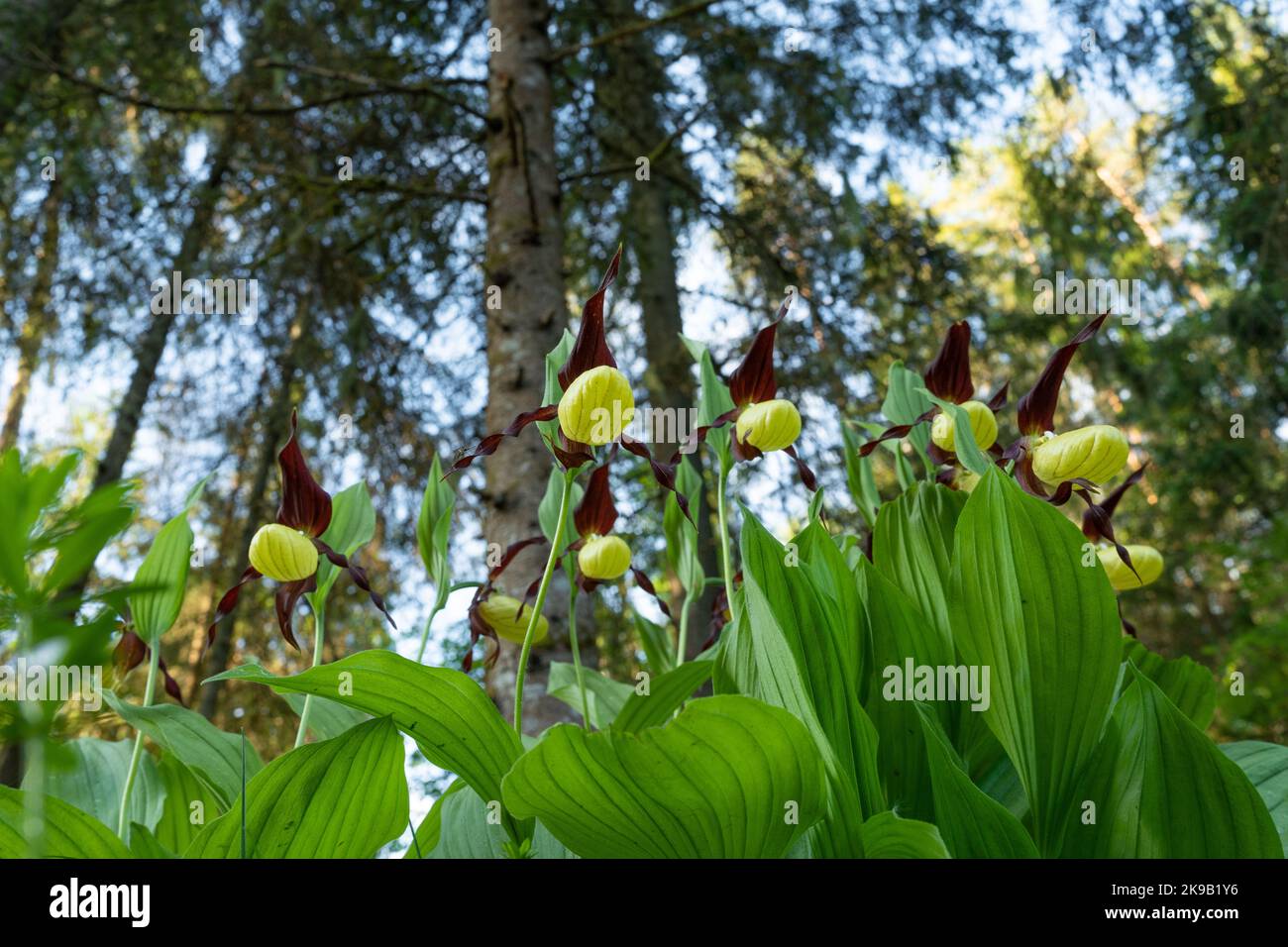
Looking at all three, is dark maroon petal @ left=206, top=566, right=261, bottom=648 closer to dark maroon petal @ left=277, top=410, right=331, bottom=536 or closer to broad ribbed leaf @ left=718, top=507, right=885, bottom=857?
dark maroon petal @ left=277, top=410, right=331, bottom=536

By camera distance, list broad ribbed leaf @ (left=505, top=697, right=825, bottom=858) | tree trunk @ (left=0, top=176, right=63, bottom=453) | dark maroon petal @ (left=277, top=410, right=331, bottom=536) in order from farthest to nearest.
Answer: tree trunk @ (left=0, top=176, right=63, bottom=453)
dark maroon petal @ (left=277, top=410, right=331, bottom=536)
broad ribbed leaf @ (left=505, top=697, right=825, bottom=858)

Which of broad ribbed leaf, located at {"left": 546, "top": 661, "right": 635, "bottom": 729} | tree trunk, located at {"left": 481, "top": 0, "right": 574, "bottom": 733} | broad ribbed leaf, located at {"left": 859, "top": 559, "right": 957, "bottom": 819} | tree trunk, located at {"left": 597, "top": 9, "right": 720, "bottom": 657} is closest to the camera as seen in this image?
broad ribbed leaf, located at {"left": 859, "top": 559, "right": 957, "bottom": 819}

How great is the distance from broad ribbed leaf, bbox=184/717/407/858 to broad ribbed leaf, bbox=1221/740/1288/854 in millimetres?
676

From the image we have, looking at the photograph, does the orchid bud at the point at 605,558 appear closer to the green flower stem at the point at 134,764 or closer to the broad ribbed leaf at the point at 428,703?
the broad ribbed leaf at the point at 428,703

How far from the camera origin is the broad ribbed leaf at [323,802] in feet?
2.09

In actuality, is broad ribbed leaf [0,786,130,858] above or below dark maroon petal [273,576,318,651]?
below

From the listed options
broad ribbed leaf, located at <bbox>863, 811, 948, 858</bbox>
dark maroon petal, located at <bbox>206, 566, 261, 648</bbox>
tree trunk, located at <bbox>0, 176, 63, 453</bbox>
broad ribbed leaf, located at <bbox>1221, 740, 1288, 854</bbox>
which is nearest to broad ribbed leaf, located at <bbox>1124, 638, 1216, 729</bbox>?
broad ribbed leaf, located at <bbox>1221, 740, 1288, 854</bbox>

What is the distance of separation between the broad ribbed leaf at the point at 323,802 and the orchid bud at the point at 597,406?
259mm

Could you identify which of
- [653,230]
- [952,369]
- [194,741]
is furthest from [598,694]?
[653,230]

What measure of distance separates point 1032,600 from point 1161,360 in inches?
236

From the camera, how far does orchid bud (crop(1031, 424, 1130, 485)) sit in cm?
77

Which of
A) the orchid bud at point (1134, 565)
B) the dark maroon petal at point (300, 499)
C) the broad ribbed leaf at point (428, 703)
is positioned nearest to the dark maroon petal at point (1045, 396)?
the orchid bud at point (1134, 565)

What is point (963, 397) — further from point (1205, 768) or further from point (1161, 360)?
point (1161, 360)
